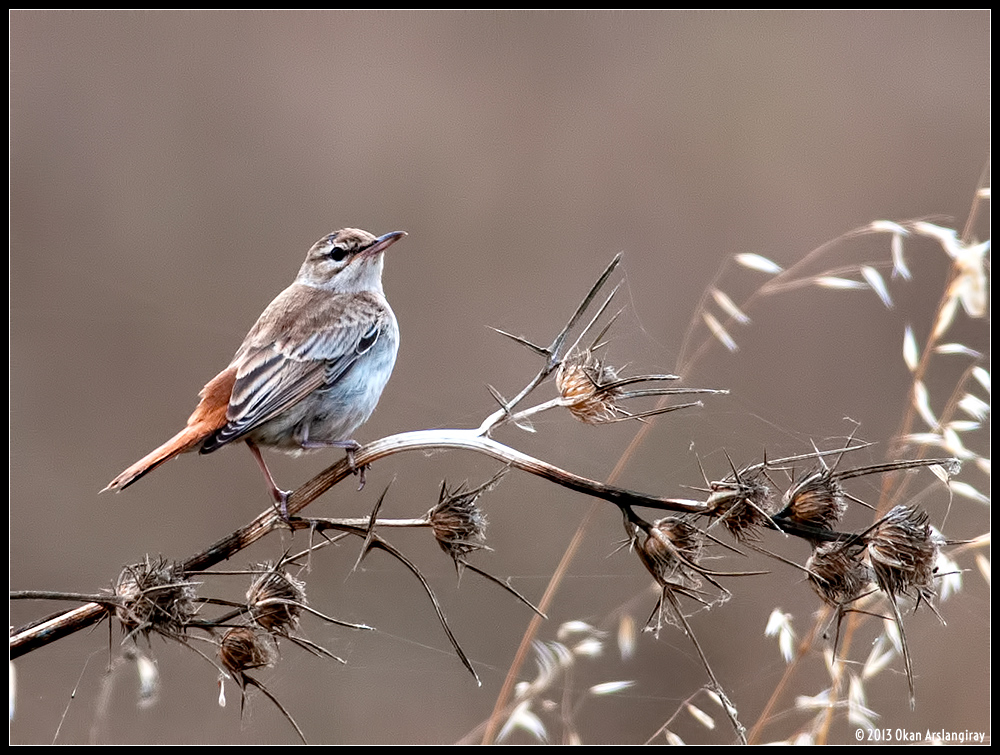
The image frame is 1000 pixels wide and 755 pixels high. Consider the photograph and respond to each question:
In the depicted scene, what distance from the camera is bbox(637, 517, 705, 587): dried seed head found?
279 centimetres

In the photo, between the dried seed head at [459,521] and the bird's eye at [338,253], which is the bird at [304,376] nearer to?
the bird's eye at [338,253]

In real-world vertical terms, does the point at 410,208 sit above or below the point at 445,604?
above

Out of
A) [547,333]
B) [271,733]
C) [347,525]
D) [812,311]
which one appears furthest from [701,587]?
[812,311]

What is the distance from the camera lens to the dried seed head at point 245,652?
2.84 metres

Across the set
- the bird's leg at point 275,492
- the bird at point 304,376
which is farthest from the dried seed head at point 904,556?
the bird at point 304,376

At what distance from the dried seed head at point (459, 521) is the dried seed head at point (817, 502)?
872 mm

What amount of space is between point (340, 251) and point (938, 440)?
10.9ft

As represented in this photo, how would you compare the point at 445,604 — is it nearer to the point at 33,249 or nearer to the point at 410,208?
the point at 410,208

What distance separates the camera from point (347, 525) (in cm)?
294

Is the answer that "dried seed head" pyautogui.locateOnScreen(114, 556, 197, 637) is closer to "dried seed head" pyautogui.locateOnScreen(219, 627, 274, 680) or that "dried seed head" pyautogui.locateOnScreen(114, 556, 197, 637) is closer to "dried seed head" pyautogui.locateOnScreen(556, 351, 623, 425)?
"dried seed head" pyautogui.locateOnScreen(219, 627, 274, 680)

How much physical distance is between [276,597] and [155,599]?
1.08 ft

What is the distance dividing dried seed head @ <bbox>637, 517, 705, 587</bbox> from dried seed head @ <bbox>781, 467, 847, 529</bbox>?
0.28m

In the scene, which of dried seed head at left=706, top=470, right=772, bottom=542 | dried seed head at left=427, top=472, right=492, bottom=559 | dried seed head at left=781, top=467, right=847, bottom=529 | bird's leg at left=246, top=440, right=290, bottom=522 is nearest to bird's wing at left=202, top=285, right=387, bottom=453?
bird's leg at left=246, top=440, right=290, bottom=522

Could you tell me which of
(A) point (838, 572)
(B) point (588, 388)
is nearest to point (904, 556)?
(A) point (838, 572)
